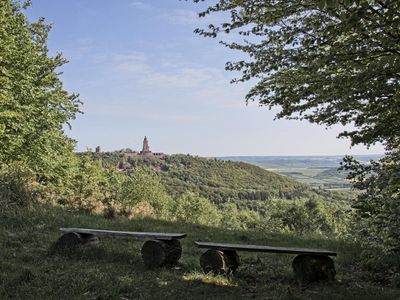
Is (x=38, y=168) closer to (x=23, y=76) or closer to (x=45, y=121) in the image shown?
(x=45, y=121)

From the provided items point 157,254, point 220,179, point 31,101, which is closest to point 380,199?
point 157,254

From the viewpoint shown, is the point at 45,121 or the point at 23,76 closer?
the point at 23,76

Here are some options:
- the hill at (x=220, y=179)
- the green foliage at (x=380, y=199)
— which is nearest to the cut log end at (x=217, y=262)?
the green foliage at (x=380, y=199)

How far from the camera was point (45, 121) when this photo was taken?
59.0 ft

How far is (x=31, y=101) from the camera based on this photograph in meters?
17.1

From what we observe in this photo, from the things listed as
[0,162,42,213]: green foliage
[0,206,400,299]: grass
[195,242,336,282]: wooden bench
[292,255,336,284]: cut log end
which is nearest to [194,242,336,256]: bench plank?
[195,242,336,282]: wooden bench

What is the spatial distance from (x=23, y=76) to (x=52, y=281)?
12787 millimetres

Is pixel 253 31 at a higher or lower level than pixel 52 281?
higher

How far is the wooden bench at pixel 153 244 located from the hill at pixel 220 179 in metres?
64.4

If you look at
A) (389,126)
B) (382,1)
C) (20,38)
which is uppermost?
(20,38)

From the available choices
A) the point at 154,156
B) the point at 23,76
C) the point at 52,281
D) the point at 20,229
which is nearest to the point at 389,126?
the point at 52,281

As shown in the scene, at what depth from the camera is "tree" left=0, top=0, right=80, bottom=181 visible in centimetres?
1530

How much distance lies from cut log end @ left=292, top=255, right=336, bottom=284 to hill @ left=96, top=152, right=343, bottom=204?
217 feet

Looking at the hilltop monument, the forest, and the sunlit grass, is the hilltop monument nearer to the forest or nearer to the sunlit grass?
the forest
